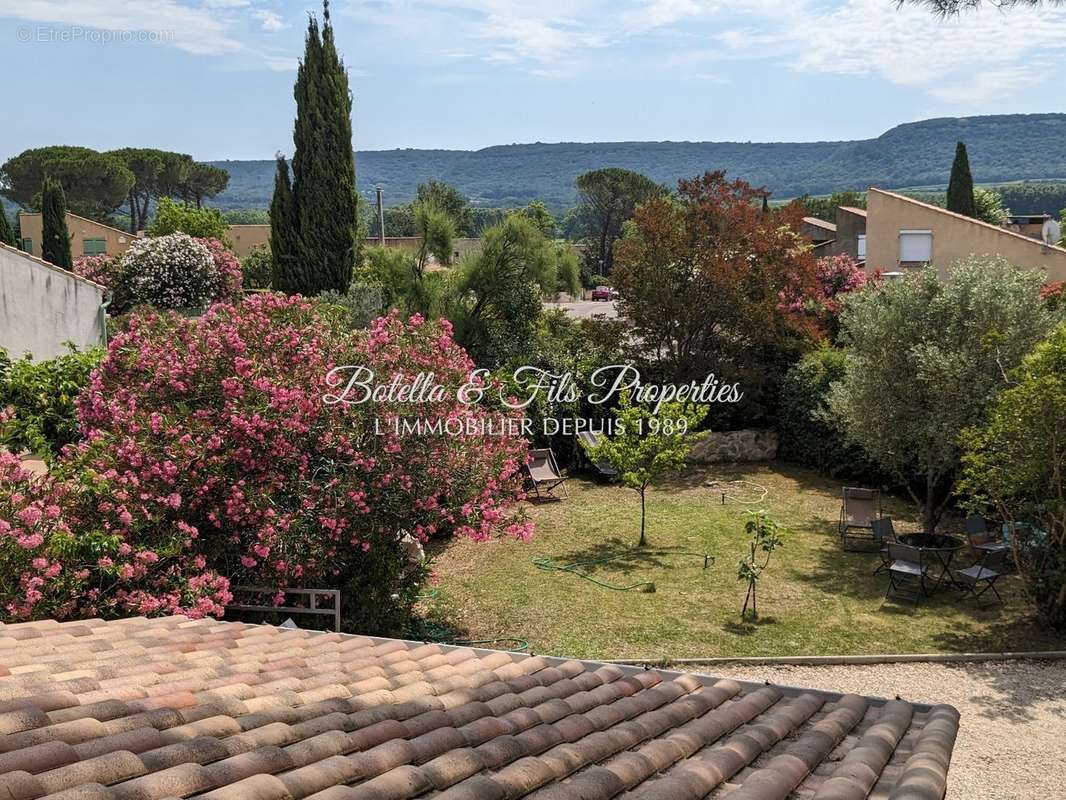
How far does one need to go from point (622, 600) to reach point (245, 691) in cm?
822

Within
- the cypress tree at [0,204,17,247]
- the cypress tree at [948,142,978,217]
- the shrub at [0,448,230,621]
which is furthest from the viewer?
the cypress tree at [948,142,978,217]

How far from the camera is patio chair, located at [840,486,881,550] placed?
14.6 m

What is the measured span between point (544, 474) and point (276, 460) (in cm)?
934

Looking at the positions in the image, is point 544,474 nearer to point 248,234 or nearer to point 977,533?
point 977,533

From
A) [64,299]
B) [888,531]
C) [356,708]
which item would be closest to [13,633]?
[356,708]

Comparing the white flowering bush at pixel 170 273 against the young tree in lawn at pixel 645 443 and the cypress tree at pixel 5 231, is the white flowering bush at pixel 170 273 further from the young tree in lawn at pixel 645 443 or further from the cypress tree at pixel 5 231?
the cypress tree at pixel 5 231

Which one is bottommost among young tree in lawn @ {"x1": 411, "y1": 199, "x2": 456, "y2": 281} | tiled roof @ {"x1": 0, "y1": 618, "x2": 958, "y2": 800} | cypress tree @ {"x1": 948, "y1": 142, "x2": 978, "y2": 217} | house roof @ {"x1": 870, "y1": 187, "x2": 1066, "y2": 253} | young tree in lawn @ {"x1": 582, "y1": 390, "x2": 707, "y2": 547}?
young tree in lawn @ {"x1": 582, "y1": 390, "x2": 707, "y2": 547}

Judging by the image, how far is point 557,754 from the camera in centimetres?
371

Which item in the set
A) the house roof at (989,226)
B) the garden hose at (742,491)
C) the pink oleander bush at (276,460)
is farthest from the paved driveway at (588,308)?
the pink oleander bush at (276,460)

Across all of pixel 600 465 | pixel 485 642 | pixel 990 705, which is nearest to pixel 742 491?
pixel 600 465

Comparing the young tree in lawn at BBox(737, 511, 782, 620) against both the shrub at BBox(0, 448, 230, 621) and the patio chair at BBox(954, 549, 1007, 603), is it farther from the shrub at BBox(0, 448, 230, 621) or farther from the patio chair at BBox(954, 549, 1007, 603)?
the shrub at BBox(0, 448, 230, 621)

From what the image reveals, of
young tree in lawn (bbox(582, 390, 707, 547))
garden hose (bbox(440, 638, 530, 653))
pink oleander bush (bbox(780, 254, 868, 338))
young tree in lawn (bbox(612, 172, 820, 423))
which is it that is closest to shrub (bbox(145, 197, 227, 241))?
young tree in lawn (bbox(612, 172, 820, 423))

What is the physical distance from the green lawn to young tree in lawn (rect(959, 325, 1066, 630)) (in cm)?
64

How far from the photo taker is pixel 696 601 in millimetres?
11977
